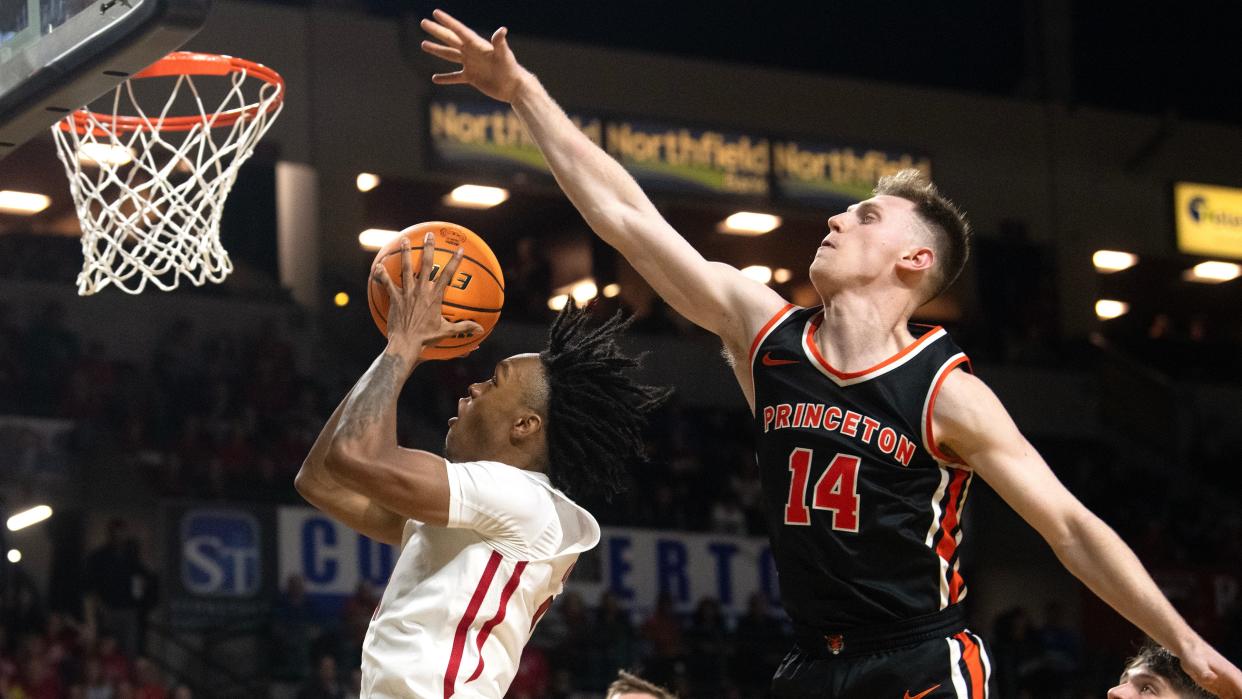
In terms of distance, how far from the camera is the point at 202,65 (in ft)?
19.1

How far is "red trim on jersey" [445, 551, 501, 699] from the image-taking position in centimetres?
355

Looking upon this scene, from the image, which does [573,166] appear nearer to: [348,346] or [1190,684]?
[1190,684]

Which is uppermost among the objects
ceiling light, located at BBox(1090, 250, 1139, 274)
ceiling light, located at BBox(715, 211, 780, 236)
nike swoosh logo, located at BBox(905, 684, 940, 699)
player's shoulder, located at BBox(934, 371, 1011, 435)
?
ceiling light, located at BBox(715, 211, 780, 236)

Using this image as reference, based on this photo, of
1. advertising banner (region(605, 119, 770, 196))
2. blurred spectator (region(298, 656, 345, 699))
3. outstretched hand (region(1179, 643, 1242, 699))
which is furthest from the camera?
advertising banner (region(605, 119, 770, 196))

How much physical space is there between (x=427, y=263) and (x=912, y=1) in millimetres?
15048

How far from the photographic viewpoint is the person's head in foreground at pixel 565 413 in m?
3.92

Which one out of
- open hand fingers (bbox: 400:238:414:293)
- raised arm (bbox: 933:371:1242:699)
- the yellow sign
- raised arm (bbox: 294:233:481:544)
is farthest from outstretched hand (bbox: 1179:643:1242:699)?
the yellow sign

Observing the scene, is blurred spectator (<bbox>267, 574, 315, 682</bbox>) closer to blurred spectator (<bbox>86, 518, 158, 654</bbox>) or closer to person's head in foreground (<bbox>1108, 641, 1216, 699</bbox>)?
blurred spectator (<bbox>86, 518, 158, 654</bbox>)

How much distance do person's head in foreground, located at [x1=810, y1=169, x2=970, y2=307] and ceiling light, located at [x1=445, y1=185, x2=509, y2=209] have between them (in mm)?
12258

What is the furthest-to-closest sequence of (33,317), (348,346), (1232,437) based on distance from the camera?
(1232,437), (348,346), (33,317)

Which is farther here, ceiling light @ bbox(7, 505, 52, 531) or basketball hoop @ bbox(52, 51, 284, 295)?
ceiling light @ bbox(7, 505, 52, 531)

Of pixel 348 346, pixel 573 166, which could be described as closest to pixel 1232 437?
pixel 348 346

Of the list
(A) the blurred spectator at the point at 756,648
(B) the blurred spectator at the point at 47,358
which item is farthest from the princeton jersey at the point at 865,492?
(B) the blurred spectator at the point at 47,358

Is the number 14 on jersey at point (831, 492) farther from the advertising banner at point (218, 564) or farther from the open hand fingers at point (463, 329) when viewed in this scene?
the advertising banner at point (218, 564)
